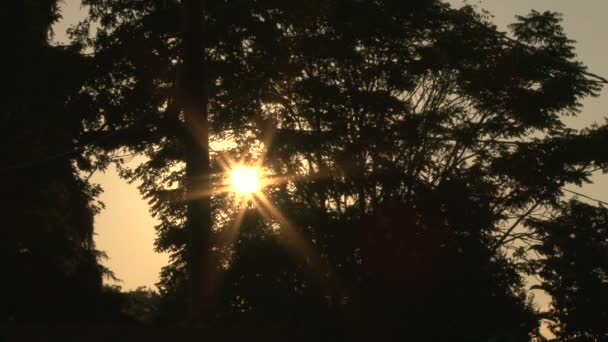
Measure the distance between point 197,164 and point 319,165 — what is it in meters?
11.7

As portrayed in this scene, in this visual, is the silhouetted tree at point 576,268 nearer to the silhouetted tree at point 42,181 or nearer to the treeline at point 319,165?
the treeline at point 319,165

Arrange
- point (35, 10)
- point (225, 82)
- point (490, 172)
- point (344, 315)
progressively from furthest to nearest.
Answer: point (490, 172), point (35, 10), point (344, 315), point (225, 82)

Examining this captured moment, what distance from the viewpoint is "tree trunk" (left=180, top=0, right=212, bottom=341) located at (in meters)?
14.5

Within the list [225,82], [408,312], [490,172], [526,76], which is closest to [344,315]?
[408,312]

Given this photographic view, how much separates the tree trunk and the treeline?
0.07 m

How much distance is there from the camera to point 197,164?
50.7ft

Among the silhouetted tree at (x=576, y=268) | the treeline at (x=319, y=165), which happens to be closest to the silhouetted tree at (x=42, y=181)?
the treeline at (x=319, y=165)

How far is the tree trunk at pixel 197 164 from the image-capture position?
47.7ft

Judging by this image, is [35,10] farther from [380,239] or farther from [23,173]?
[380,239]

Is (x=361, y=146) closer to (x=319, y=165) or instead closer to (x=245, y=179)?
(x=319, y=165)

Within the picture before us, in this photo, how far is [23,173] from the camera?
73.9 ft

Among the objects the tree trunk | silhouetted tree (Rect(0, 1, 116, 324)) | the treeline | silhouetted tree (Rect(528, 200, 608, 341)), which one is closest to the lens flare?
the treeline

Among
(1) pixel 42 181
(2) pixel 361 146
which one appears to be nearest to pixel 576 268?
(2) pixel 361 146

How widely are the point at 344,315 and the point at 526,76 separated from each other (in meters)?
11.6
